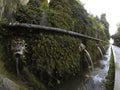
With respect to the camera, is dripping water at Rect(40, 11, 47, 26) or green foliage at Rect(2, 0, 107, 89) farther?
dripping water at Rect(40, 11, 47, 26)

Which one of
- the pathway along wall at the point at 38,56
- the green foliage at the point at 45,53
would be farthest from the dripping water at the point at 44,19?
the pathway along wall at the point at 38,56

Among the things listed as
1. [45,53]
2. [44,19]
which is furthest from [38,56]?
[44,19]

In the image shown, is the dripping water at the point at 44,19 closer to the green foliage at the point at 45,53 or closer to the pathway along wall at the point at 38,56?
the green foliage at the point at 45,53

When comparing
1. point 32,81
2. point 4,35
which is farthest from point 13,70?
point 4,35

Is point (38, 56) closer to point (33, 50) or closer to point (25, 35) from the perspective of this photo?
point (33, 50)

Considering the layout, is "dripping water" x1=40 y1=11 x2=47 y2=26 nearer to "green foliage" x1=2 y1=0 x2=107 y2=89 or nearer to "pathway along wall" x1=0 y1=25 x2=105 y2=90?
"green foliage" x1=2 y1=0 x2=107 y2=89

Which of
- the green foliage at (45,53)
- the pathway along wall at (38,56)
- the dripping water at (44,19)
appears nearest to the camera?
the pathway along wall at (38,56)

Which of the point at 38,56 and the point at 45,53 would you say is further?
the point at 45,53

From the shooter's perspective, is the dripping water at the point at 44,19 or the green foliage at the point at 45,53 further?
the dripping water at the point at 44,19

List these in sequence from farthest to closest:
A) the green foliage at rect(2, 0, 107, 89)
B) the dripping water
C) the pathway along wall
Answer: the dripping water < the green foliage at rect(2, 0, 107, 89) < the pathway along wall

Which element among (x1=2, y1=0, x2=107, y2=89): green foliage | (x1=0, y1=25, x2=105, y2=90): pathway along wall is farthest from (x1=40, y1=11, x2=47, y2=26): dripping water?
(x1=0, y1=25, x2=105, y2=90): pathway along wall

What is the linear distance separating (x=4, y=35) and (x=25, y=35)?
15.3 inches

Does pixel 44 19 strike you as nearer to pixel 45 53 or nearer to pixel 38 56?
pixel 45 53

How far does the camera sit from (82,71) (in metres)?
6.34
